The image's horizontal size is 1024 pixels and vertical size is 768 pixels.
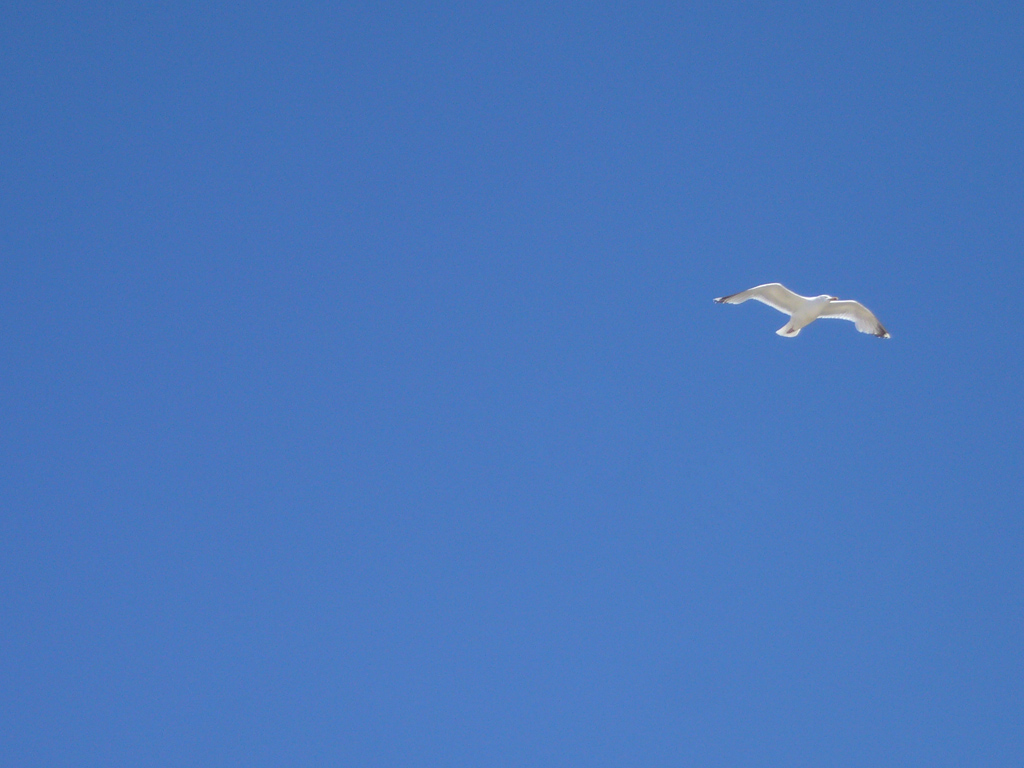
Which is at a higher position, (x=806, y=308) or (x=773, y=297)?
(x=773, y=297)

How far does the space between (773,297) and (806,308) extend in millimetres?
517

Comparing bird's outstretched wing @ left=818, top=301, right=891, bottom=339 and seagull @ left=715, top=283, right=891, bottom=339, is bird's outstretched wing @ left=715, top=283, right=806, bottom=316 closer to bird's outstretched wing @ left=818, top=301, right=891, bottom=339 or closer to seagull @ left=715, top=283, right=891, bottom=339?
seagull @ left=715, top=283, right=891, bottom=339

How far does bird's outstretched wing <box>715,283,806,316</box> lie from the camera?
12.6m

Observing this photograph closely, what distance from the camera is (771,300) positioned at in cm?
1305

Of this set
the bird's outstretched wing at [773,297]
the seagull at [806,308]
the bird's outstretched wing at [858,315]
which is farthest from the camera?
the bird's outstretched wing at [858,315]

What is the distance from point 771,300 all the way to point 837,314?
3.79 feet

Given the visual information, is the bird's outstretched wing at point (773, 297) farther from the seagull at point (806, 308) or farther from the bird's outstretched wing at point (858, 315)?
the bird's outstretched wing at point (858, 315)

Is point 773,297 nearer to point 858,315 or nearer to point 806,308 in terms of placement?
point 806,308

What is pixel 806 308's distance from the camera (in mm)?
12906

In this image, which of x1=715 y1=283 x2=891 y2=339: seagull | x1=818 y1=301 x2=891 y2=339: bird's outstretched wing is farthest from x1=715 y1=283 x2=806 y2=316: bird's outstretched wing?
x1=818 y1=301 x2=891 y2=339: bird's outstretched wing

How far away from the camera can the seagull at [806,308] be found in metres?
12.8

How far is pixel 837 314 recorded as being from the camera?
43.6ft

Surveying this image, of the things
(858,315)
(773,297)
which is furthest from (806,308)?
(858,315)

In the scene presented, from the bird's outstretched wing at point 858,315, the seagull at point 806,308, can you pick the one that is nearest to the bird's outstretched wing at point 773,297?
the seagull at point 806,308
